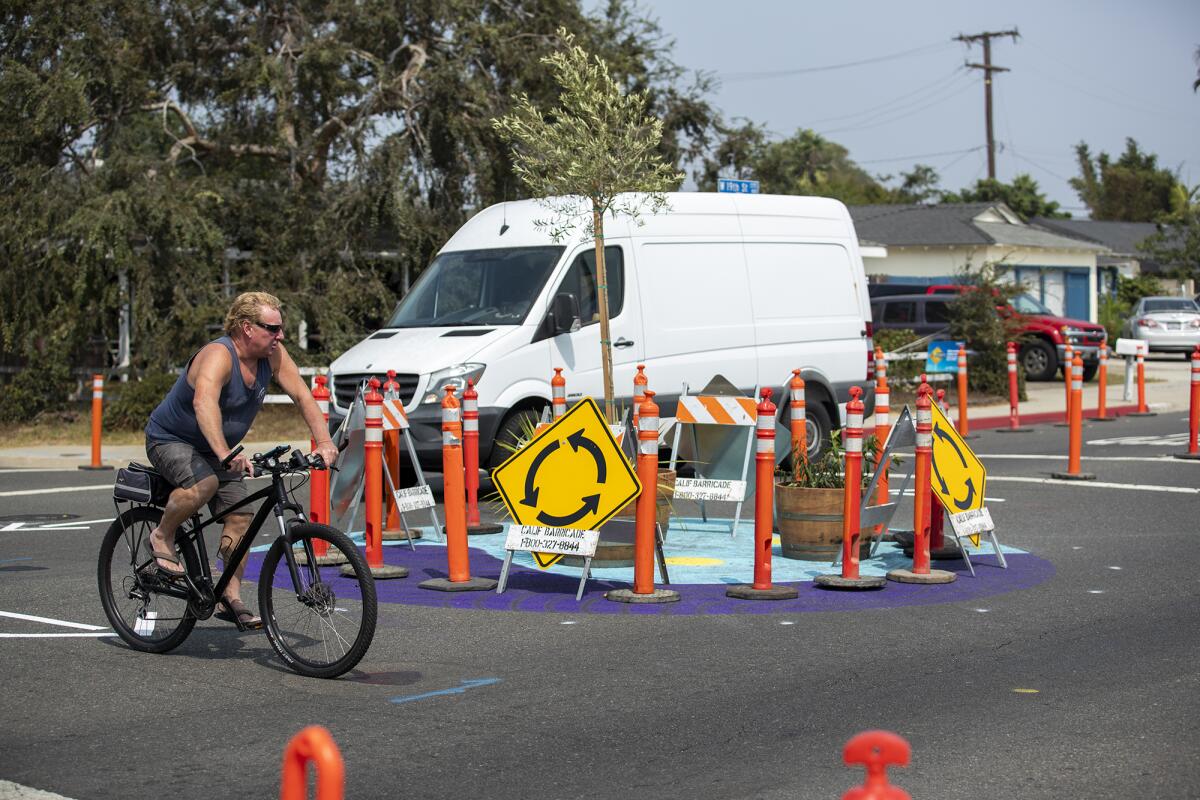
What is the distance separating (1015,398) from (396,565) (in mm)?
13925

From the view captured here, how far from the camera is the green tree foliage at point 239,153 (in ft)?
72.5

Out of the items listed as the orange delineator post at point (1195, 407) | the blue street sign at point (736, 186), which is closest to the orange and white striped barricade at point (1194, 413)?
the orange delineator post at point (1195, 407)

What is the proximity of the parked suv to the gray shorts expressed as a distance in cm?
2437

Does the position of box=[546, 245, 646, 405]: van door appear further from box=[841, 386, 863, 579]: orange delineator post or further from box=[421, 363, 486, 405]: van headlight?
box=[841, 386, 863, 579]: orange delineator post

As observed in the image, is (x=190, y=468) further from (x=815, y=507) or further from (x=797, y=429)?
(x=797, y=429)

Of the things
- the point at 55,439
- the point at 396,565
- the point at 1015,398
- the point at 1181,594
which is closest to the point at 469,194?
the point at 55,439

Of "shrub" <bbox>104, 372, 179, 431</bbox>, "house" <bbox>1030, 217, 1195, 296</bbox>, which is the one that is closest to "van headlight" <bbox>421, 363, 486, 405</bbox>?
"shrub" <bbox>104, 372, 179, 431</bbox>

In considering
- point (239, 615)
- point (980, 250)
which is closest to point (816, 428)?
point (239, 615)

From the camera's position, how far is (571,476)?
30.3 ft

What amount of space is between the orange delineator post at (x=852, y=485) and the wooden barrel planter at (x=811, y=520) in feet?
2.83

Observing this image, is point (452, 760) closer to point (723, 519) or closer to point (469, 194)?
point (723, 519)

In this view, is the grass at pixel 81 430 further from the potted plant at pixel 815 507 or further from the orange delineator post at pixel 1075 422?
the potted plant at pixel 815 507

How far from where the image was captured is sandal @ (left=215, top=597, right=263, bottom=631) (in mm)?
7547

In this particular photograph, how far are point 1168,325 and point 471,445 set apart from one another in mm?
33135
